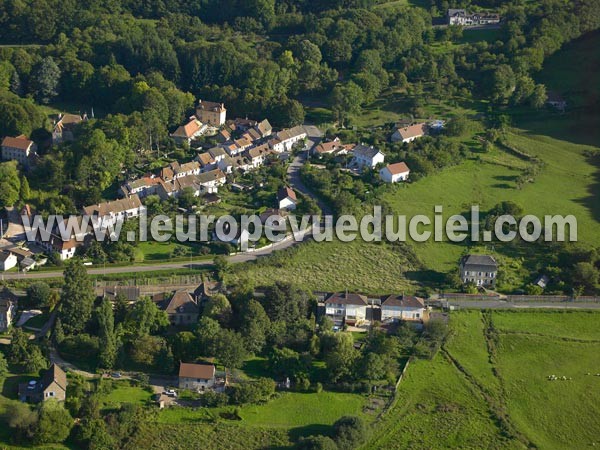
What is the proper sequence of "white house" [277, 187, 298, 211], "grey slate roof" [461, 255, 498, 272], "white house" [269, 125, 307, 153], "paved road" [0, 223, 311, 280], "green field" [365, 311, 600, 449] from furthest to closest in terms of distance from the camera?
"white house" [269, 125, 307, 153] < "white house" [277, 187, 298, 211] < "grey slate roof" [461, 255, 498, 272] < "paved road" [0, 223, 311, 280] < "green field" [365, 311, 600, 449]

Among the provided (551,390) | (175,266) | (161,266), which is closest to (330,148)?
(175,266)

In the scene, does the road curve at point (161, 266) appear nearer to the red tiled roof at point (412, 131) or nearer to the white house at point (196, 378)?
the white house at point (196, 378)

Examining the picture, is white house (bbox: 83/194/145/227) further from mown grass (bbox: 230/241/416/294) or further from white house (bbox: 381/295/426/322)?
white house (bbox: 381/295/426/322)

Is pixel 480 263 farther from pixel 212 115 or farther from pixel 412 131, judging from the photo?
pixel 212 115

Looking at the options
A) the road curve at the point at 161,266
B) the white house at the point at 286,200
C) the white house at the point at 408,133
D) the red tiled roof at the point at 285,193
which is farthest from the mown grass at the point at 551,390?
the white house at the point at 408,133

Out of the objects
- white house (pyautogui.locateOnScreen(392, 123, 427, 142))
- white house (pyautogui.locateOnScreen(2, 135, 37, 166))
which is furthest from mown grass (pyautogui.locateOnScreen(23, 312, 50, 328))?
white house (pyautogui.locateOnScreen(392, 123, 427, 142))

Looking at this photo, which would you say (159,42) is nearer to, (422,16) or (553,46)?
(422,16)

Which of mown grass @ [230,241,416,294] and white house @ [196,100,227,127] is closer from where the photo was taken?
mown grass @ [230,241,416,294]
